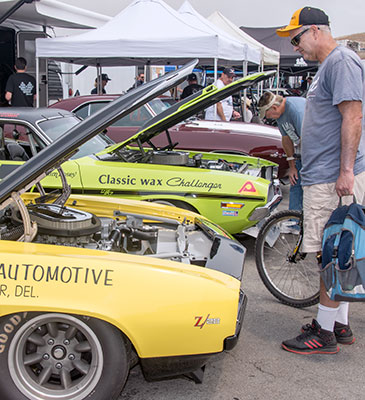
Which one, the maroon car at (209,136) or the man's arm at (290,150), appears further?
the maroon car at (209,136)

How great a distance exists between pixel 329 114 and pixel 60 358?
6.86 ft

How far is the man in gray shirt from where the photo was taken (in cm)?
303

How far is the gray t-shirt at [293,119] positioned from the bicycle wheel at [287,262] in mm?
898

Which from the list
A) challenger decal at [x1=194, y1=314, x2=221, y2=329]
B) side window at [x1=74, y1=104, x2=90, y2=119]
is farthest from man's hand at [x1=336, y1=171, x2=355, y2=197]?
side window at [x1=74, y1=104, x2=90, y2=119]

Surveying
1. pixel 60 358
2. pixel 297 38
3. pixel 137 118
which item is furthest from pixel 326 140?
pixel 137 118

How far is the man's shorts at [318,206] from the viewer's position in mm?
3273

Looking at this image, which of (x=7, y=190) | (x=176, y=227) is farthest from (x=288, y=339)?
(x=7, y=190)

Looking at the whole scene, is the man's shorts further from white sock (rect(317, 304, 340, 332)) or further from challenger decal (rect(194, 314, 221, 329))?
challenger decal (rect(194, 314, 221, 329))

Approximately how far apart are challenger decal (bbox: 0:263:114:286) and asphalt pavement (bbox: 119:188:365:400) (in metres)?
0.78

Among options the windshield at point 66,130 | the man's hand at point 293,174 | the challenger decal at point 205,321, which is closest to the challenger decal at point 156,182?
the windshield at point 66,130

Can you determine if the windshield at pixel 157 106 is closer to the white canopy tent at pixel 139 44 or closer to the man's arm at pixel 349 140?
the white canopy tent at pixel 139 44

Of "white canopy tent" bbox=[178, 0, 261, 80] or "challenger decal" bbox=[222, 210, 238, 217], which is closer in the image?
"challenger decal" bbox=[222, 210, 238, 217]

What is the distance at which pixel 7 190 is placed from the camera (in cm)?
257

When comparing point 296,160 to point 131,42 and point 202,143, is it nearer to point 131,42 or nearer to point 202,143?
point 202,143
